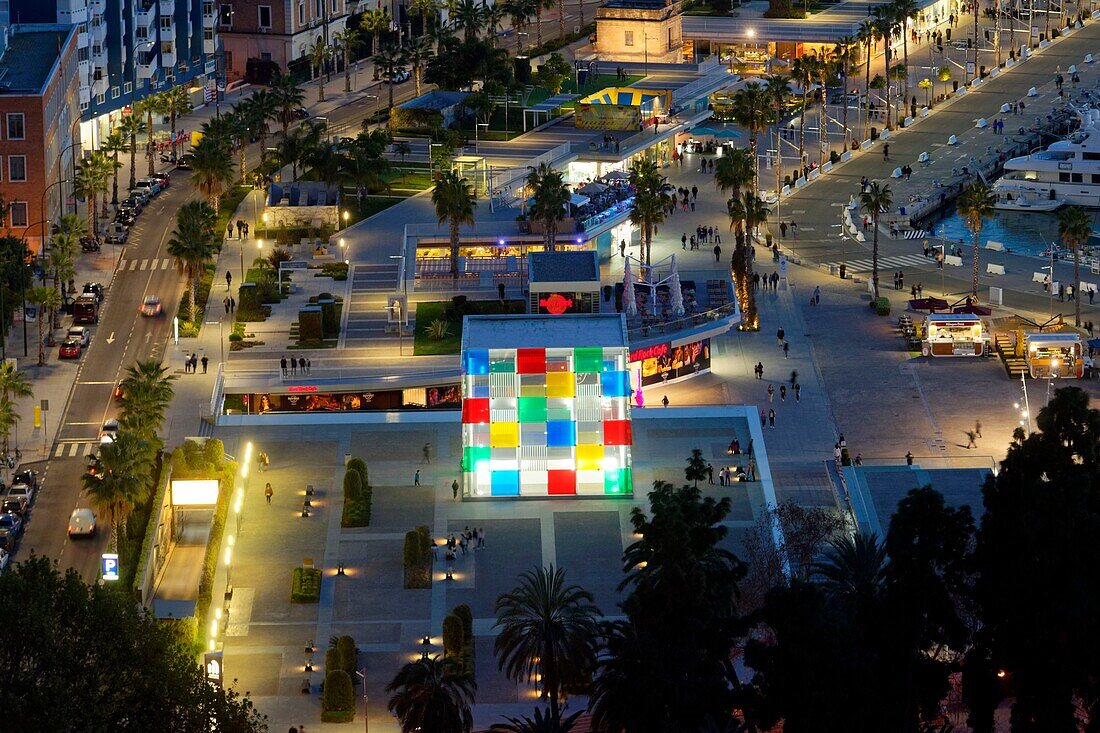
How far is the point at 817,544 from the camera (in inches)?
4825

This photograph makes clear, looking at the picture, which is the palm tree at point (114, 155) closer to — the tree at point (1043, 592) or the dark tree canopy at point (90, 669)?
the dark tree canopy at point (90, 669)

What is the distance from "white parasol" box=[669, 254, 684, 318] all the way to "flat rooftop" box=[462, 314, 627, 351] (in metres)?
26.0

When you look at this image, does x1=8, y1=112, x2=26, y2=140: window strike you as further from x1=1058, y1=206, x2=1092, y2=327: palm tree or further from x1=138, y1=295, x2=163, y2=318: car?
x1=1058, y1=206, x2=1092, y2=327: palm tree

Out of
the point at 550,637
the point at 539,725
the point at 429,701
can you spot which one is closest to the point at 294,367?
the point at 550,637

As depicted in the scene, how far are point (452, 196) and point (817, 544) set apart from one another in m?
56.4

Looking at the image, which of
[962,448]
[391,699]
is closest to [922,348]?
[962,448]

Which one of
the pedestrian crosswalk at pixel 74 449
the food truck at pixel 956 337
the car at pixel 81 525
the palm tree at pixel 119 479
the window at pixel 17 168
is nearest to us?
the palm tree at pixel 119 479

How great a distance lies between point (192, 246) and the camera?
166375 millimetres

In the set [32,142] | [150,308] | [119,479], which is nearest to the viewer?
[119,479]

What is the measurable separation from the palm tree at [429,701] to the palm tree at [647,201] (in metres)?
76.0

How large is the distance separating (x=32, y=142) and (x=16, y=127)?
1507 mm

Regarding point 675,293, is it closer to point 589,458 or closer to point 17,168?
point 589,458

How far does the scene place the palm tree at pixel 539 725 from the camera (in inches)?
3873

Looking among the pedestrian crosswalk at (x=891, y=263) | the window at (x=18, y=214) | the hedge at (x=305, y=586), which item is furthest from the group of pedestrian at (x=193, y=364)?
the pedestrian crosswalk at (x=891, y=263)
